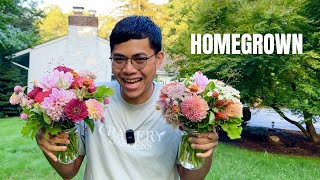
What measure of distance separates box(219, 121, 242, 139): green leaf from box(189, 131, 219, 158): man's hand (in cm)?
6

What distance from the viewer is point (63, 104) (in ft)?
4.47

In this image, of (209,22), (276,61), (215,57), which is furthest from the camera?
(209,22)

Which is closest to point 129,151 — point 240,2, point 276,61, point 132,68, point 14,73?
point 132,68

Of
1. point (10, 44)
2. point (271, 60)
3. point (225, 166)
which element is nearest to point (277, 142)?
point (271, 60)

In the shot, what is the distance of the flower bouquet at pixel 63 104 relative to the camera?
137 cm

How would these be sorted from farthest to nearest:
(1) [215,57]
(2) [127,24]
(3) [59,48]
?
(3) [59,48] → (1) [215,57] → (2) [127,24]

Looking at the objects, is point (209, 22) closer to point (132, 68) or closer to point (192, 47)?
point (192, 47)

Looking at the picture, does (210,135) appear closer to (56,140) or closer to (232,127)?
(232,127)

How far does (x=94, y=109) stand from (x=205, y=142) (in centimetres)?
43

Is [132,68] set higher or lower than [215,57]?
lower

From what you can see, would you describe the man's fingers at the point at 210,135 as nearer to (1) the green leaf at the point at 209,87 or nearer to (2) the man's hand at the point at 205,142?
(2) the man's hand at the point at 205,142

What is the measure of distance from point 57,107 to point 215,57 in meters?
7.71

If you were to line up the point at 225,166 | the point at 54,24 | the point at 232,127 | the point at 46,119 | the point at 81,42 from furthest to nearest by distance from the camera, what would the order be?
the point at 54,24 < the point at 81,42 < the point at 225,166 < the point at 232,127 < the point at 46,119

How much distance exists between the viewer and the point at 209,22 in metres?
9.52
